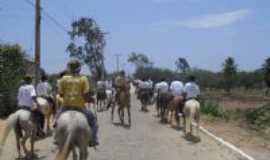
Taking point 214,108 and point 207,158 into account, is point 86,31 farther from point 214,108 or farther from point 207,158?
point 207,158

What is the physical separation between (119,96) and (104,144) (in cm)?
609

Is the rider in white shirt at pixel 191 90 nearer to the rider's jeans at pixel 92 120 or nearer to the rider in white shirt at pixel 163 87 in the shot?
the rider in white shirt at pixel 163 87

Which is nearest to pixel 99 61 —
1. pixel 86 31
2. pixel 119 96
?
pixel 86 31

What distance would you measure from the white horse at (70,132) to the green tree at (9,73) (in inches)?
671

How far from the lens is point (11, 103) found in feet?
90.5

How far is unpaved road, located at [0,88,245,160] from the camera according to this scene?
15109mm

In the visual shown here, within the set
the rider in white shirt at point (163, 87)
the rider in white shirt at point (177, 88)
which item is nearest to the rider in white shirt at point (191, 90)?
the rider in white shirt at point (177, 88)

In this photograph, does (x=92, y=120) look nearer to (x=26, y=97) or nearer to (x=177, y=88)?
(x=26, y=97)

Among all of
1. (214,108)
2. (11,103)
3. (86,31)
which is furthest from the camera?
(86,31)

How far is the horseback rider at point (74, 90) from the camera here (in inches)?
432

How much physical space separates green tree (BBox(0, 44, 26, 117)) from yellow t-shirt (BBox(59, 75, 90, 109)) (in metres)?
16.5

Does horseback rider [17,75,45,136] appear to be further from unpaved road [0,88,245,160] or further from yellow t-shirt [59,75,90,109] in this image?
yellow t-shirt [59,75,90,109]

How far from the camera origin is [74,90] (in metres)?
11.1

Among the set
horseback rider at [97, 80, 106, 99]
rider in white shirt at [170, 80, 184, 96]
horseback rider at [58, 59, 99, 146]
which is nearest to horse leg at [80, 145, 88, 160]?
horseback rider at [58, 59, 99, 146]
